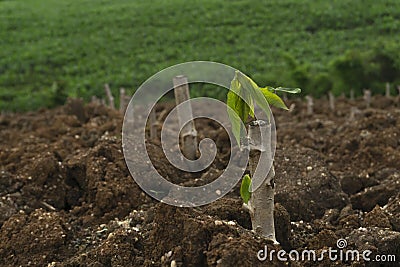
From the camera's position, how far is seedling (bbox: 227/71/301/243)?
2.16 metres

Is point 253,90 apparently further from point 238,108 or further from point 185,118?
point 185,118

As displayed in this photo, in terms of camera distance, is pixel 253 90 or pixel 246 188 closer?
pixel 253 90

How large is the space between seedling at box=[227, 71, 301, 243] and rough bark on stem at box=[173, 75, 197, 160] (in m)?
1.42

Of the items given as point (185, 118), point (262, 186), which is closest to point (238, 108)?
point (262, 186)

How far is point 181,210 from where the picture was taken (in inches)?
96.9

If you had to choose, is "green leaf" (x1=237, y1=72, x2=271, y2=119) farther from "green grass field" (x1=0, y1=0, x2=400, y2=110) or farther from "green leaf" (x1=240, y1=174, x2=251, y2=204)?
"green grass field" (x1=0, y1=0, x2=400, y2=110)

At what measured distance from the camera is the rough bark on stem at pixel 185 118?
382cm

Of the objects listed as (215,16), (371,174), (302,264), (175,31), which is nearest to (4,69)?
(175,31)

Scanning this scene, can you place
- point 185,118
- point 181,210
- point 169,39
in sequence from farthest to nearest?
point 169,39, point 185,118, point 181,210

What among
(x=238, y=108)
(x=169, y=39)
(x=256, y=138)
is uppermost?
(x=238, y=108)

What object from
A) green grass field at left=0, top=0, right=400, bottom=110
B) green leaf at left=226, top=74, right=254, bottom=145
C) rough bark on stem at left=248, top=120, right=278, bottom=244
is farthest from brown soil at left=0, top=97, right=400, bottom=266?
green grass field at left=0, top=0, right=400, bottom=110

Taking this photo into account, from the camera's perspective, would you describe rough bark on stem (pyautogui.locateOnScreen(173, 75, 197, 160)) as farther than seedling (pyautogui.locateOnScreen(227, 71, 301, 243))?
Yes

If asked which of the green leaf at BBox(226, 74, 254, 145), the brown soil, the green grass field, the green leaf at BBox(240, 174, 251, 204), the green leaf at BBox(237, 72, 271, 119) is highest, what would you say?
the green leaf at BBox(237, 72, 271, 119)

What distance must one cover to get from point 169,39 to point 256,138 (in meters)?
17.5
